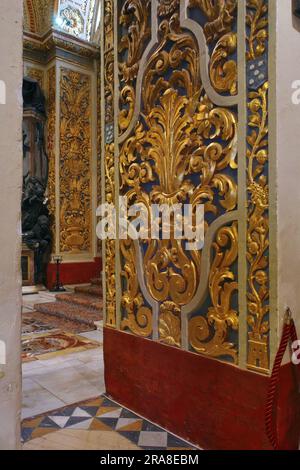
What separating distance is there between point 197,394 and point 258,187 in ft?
2.93

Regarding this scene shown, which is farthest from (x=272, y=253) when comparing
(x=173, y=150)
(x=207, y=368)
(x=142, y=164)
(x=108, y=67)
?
(x=108, y=67)

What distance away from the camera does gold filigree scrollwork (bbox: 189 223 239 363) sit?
4.83ft

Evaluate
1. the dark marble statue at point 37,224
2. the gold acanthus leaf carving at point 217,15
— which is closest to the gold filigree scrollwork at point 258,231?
the gold acanthus leaf carving at point 217,15

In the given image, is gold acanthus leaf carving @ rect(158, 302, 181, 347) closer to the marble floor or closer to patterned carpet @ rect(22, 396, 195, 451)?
patterned carpet @ rect(22, 396, 195, 451)

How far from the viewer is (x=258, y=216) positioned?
137cm

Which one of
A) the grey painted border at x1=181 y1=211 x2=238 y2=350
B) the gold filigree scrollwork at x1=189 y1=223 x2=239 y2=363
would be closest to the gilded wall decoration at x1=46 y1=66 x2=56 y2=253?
the grey painted border at x1=181 y1=211 x2=238 y2=350

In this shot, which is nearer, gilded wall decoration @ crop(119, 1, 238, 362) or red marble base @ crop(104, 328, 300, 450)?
red marble base @ crop(104, 328, 300, 450)

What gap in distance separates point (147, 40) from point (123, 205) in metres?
0.82

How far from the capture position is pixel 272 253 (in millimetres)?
1327

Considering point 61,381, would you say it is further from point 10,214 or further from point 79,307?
point 79,307

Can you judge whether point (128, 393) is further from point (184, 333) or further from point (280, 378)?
point (280, 378)

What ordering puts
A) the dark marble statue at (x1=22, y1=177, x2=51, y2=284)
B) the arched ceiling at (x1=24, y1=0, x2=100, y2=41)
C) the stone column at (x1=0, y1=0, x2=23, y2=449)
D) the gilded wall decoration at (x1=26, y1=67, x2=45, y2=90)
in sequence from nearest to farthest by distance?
the stone column at (x1=0, y1=0, x2=23, y2=449)
the dark marble statue at (x1=22, y1=177, x2=51, y2=284)
the arched ceiling at (x1=24, y1=0, x2=100, y2=41)
the gilded wall decoration at (x1=26, y1=67, x2=45, y2=90)

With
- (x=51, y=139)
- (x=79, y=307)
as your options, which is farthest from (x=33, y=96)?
(x=79, y=307)

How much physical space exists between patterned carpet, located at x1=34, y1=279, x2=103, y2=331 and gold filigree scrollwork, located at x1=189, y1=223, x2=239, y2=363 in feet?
8.36
